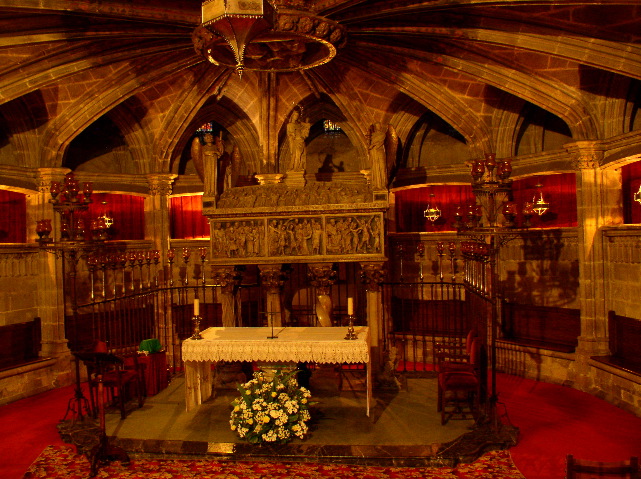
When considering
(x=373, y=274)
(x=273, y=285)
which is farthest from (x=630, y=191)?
(x=273, y=285)

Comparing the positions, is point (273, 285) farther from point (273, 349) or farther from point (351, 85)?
point (351, 85)

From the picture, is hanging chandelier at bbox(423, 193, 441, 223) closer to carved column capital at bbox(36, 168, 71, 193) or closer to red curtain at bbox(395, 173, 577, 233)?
red curtain at bbox(395, 173, 577, 233)

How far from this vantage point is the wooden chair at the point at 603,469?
443cm

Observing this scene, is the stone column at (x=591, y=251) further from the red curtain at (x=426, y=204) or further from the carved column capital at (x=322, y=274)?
the carved column capital at (x=322, y=274)

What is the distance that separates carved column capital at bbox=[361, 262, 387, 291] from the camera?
923 centimetres

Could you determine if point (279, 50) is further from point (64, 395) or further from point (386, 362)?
point (64, 395)

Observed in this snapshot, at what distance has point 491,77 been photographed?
33.9 ft

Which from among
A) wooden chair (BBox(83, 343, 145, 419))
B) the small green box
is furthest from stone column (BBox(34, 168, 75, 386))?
the small green box

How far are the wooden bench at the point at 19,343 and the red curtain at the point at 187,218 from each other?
159 inches

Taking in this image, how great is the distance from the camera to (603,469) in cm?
447

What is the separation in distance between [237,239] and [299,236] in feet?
3.37

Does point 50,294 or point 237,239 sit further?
point 50,294

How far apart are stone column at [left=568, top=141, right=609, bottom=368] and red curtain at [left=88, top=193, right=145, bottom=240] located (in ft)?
30.8

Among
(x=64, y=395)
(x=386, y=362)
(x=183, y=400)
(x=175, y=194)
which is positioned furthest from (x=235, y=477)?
(x=175, y=194)
